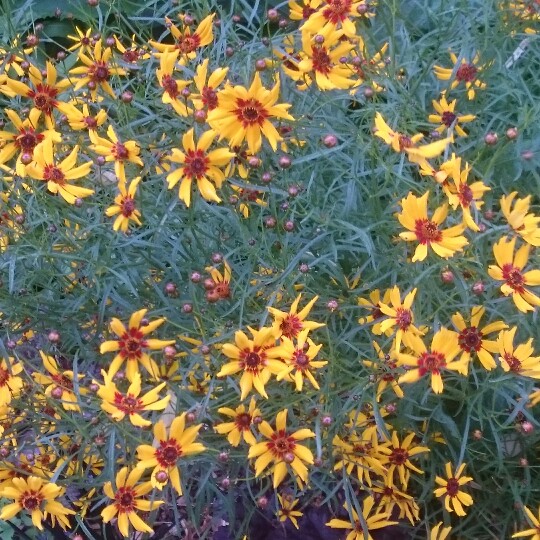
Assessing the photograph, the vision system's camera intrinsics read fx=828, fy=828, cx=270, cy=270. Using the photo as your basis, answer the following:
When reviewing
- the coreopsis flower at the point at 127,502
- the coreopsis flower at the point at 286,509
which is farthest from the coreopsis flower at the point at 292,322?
the coreopsis flower at the point at 286,509

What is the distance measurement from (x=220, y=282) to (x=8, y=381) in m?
0.44

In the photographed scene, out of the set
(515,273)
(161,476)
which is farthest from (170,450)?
(515,273)

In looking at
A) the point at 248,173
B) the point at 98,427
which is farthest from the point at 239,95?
the point at 98,427

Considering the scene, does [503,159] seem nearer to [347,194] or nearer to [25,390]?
[347,194]

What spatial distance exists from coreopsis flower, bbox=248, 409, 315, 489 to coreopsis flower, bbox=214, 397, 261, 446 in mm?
28

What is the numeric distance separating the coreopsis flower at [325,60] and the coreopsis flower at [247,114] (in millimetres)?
120

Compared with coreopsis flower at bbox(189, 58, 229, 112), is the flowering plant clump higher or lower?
lower

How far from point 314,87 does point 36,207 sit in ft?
2.05

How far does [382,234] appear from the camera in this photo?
1.60 meters

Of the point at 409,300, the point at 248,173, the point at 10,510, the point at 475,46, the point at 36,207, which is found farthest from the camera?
the point at 475,46

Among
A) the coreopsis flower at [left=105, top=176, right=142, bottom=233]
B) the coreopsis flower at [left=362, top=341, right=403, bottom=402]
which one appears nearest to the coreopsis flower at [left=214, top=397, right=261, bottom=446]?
the coreopsis flower at [left=362, top=341, right=403, bottom=402]

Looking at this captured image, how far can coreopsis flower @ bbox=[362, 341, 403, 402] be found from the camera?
58.2 inches

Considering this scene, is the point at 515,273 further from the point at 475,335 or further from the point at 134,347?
the point at 134,347

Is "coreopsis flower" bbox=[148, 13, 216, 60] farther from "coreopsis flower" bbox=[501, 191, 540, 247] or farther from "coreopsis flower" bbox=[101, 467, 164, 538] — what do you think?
"coreopsis flower" bbox=[101, 467, 164, 538]
